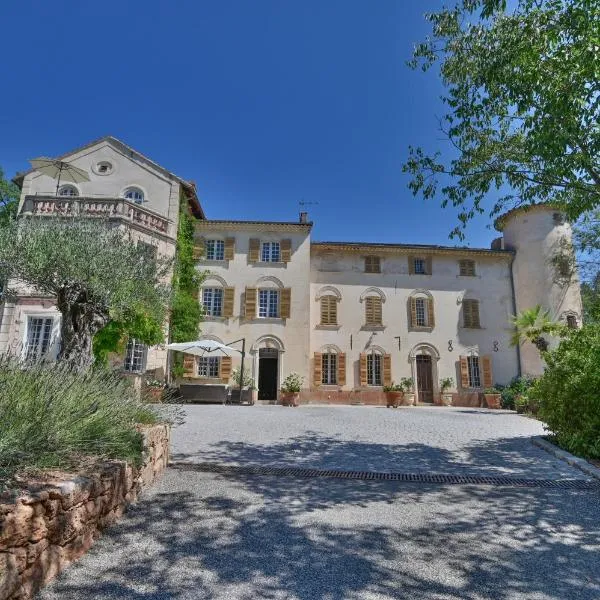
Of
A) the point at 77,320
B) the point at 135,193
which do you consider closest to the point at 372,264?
the point at 135,193

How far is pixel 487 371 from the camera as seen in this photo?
21781 mm

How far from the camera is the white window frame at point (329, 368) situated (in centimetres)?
2135

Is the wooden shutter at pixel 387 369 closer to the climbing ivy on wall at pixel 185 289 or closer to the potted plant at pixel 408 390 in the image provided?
the potted plant at pixel 408 390

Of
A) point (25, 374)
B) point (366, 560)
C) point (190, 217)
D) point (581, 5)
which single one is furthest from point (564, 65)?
point (190, 217)

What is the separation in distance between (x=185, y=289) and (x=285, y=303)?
15.6 feet

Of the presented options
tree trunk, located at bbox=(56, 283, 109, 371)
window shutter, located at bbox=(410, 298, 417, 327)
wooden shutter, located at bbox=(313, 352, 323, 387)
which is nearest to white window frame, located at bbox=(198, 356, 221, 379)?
wooden shutter, located at bbox=(313, 352, 323, 387)

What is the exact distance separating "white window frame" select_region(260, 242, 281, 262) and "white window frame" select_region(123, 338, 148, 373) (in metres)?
7.39

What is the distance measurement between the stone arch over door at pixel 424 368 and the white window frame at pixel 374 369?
1555 mm

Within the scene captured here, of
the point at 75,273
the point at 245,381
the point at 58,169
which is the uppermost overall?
the point at 58,169

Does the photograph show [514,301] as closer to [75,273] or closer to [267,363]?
[267,363]

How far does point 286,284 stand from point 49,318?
1017 cm

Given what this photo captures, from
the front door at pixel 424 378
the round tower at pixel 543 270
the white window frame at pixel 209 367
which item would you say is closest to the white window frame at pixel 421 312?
the front door at pixel 424 378

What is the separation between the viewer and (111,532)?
4.01m

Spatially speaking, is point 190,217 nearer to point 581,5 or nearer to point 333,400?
point 333,400
